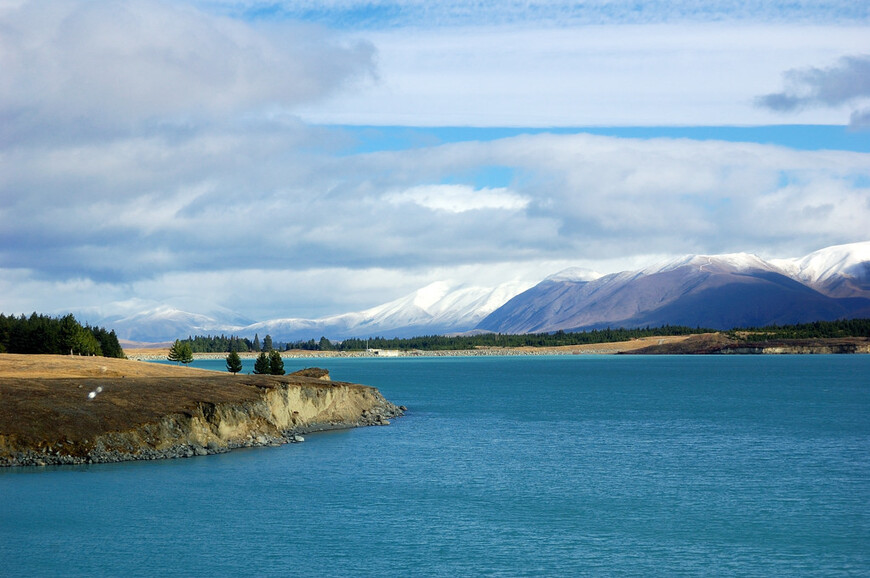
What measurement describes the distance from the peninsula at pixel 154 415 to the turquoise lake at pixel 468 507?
239 centimetres

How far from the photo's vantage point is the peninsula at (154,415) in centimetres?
5672

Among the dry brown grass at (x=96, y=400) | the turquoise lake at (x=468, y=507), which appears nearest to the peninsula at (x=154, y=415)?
the dry brown grass at (x=96, y=400)

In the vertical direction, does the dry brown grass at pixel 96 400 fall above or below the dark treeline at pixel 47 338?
below

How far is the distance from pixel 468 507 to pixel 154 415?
89.2 feet

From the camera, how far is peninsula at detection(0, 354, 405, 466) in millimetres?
56719

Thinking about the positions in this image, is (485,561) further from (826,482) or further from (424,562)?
(826,482)

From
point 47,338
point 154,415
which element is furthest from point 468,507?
point 47,338

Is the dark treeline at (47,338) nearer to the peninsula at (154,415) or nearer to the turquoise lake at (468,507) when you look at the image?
the peninsula at (154,415)

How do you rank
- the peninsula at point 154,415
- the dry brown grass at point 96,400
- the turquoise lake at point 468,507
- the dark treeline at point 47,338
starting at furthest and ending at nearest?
the dark treeline at point 47,338 → the dry brown grass at point 96,400 → the peninsula at point 154,415 → the turquoise lake at point 468,507

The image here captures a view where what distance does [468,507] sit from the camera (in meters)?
44.8

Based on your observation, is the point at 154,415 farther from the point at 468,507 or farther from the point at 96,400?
the point at 468,507

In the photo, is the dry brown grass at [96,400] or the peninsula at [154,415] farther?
the dry brown grass at [96,400]

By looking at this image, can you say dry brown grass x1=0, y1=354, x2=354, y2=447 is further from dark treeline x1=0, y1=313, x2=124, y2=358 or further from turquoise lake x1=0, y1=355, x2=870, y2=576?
dark treeline x1=0, y1=313, x2=124, y2=358

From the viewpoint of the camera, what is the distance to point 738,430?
253 ft
